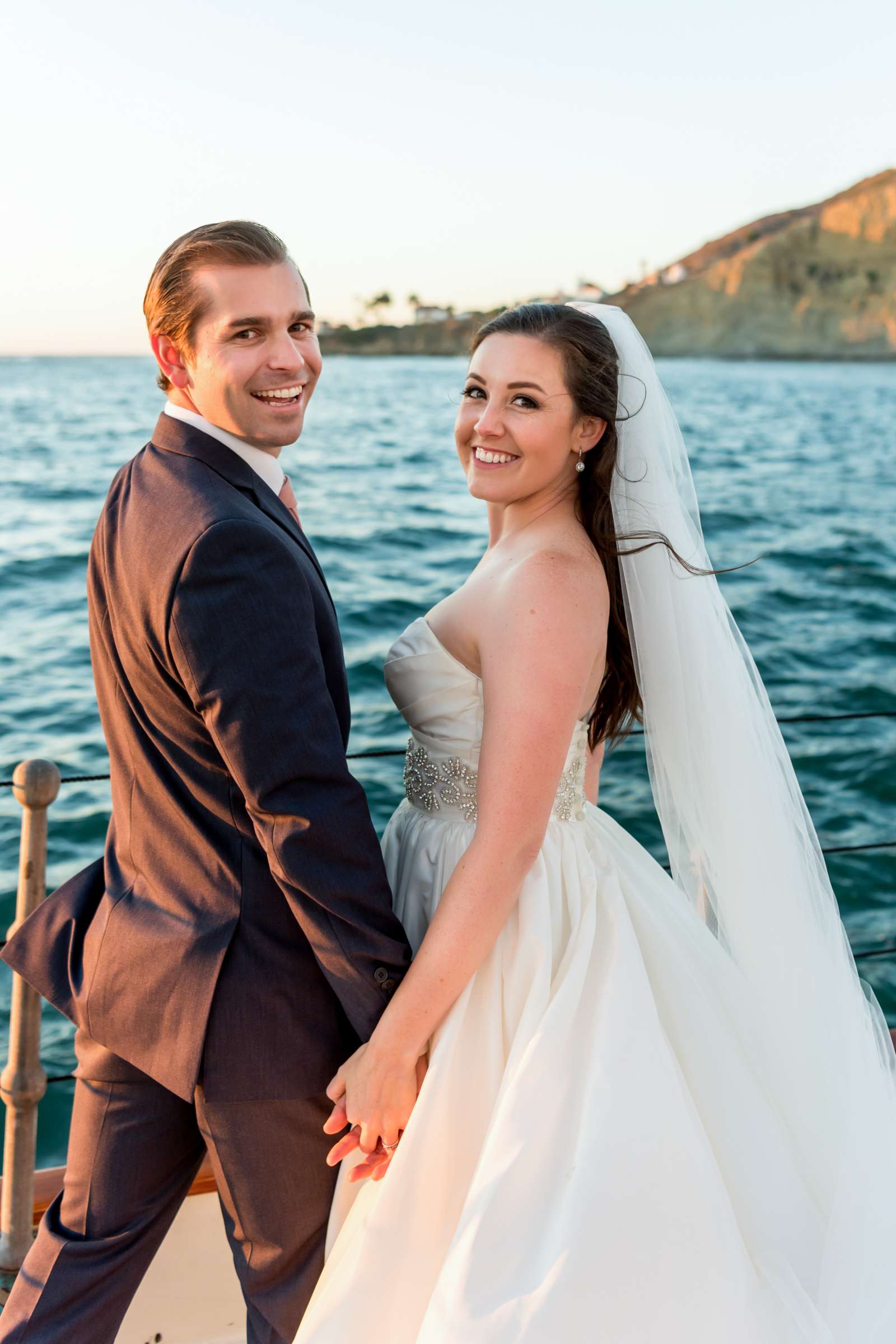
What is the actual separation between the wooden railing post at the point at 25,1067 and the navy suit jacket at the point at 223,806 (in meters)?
0.36

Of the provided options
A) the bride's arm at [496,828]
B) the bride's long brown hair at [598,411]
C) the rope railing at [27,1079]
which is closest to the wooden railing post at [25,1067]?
the rope railing at [27,1079]

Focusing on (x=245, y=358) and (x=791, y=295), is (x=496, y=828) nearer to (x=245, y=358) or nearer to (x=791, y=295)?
(x=245, y=358)

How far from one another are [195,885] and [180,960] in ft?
0.33

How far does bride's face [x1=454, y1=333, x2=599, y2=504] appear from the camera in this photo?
183 cm

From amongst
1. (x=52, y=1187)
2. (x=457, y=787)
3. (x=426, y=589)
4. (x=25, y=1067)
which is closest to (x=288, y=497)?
(x=457, y=787)

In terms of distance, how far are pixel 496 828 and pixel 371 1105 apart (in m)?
0.42

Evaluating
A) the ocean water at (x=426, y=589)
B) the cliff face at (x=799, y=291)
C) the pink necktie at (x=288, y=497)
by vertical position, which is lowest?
the ocean water at (x=426, y=589)

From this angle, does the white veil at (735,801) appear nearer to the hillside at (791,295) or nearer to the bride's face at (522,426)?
the bride's face at (522,426)

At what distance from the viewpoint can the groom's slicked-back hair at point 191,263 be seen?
1559 millimetres

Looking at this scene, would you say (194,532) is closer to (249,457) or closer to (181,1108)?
(249,457)

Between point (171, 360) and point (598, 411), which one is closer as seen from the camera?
point (171, 360)

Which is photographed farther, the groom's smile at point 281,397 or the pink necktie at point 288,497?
the pink necktie at point 288,497

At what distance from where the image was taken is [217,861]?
152 centimetres

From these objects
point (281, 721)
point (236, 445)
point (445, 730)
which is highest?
point (236, 445)
